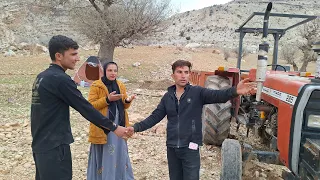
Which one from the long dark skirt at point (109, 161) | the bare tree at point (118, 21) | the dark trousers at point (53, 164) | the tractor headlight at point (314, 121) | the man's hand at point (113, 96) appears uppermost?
the bare tree at point (118, 21)

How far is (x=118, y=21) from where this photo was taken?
45.0 feet

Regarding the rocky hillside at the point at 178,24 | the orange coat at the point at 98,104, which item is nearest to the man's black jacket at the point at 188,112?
the orange coat at the point at 98,104

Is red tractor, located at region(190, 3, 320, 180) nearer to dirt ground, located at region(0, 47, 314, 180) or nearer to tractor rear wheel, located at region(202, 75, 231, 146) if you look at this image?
tractor rear wheel, located at region(202, 75, 231, 146)

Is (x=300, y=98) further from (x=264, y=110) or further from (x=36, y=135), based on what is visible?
(x=36, y=135)

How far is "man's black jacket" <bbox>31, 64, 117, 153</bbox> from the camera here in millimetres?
2537

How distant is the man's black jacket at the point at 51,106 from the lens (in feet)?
8.32

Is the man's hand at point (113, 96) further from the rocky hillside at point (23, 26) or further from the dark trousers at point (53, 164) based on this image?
the rocky hillside at point (23, 26)

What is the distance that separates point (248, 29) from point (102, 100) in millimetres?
3123

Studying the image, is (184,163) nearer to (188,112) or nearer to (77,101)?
(188,112)

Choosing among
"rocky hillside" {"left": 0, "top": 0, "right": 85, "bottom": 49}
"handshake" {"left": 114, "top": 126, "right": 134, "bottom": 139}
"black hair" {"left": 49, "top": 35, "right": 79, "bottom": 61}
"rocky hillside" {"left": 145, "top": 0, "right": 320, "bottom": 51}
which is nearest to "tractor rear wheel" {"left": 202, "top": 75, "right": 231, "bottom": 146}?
"handshake" {"left": 114, "top": 126, "right": 134, "bottom": 139}

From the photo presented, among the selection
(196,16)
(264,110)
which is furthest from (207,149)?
(196,16)

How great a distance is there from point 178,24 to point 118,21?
172 ft

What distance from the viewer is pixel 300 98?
2.57 m

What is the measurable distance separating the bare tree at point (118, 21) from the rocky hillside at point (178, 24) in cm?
120
